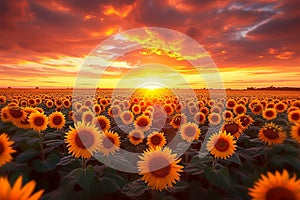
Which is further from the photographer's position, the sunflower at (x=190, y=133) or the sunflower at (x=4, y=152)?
the sunflower at (x=190, y=133)

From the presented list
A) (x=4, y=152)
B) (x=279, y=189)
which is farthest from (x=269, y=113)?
(x=4, y=152)

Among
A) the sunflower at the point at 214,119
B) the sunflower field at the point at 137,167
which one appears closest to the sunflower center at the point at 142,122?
the sunflower field at the point at 137,167

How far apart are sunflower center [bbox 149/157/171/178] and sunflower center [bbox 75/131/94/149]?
1556mm

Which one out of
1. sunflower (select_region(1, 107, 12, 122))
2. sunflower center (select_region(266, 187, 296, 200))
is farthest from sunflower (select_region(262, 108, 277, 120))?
sunflower (select_region(1, 107, 12, 122))

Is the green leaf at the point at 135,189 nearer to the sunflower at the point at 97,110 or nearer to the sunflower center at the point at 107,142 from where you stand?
the sunflower center at the point at 107,142

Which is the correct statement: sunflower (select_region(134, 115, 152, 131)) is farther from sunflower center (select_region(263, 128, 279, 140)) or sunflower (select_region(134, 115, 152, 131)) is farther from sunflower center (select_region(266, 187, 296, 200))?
sunflower center (select_region(266, 187, 296, 200))

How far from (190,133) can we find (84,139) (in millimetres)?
3734

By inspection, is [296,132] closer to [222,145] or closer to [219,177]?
[222,145]

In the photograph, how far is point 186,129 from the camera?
838cm

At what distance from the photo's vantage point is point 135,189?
4770 mm

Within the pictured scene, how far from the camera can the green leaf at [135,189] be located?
15.2ft

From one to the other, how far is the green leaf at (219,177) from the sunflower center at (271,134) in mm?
2316

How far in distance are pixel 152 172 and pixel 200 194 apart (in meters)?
0.99

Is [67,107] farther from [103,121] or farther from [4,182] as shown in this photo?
[4,182]
